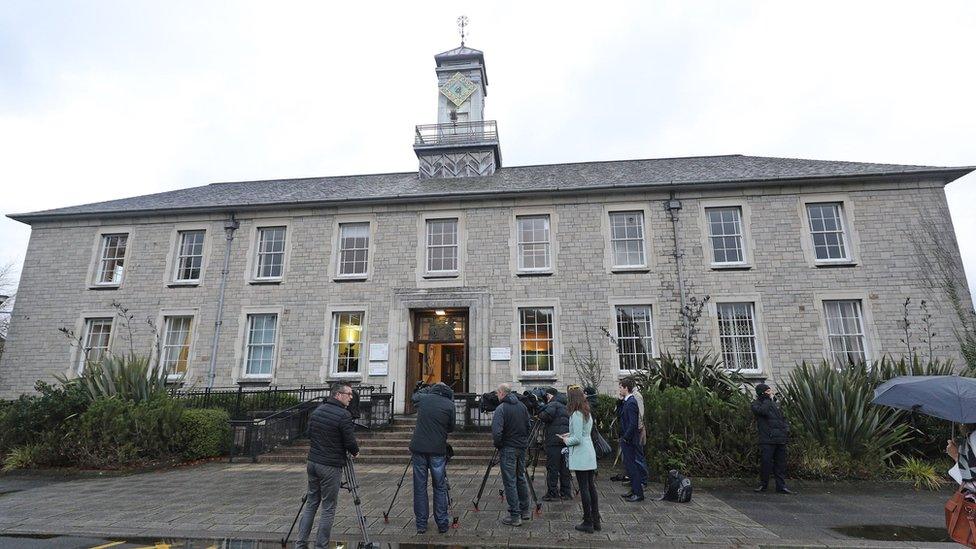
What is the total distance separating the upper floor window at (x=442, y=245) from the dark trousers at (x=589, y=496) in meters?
10.1

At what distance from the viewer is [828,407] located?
8.73 metres

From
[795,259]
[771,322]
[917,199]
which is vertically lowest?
[771,322]

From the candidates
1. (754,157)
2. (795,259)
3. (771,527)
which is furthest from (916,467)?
(754,157)

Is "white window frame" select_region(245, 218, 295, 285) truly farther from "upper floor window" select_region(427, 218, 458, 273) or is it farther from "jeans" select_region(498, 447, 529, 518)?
"jeans" select_region(498, 447, 529, 518)

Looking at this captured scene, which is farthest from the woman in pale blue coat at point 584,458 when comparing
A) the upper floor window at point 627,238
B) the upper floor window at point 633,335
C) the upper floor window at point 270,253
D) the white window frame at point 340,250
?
the upper floor window at point 270,253

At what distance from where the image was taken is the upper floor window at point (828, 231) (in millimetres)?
14234

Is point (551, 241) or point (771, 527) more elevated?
point (551, 241)

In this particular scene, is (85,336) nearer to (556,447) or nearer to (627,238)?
(556,447)

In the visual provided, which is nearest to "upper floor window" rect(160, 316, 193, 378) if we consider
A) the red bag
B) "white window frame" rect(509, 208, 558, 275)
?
"white window frame" rect(509, 208, 558, 275)

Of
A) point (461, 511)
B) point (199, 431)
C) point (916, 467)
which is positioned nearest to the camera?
point (461, 511)

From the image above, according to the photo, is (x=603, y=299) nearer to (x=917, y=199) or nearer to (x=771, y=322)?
(x=771, y=322)

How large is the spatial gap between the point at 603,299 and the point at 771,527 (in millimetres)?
8761

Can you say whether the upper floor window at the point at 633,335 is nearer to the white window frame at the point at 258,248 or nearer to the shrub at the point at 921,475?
Answer: the shrub at the point at 921,475

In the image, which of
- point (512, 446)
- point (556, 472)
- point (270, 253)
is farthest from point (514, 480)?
point (270, 253)
